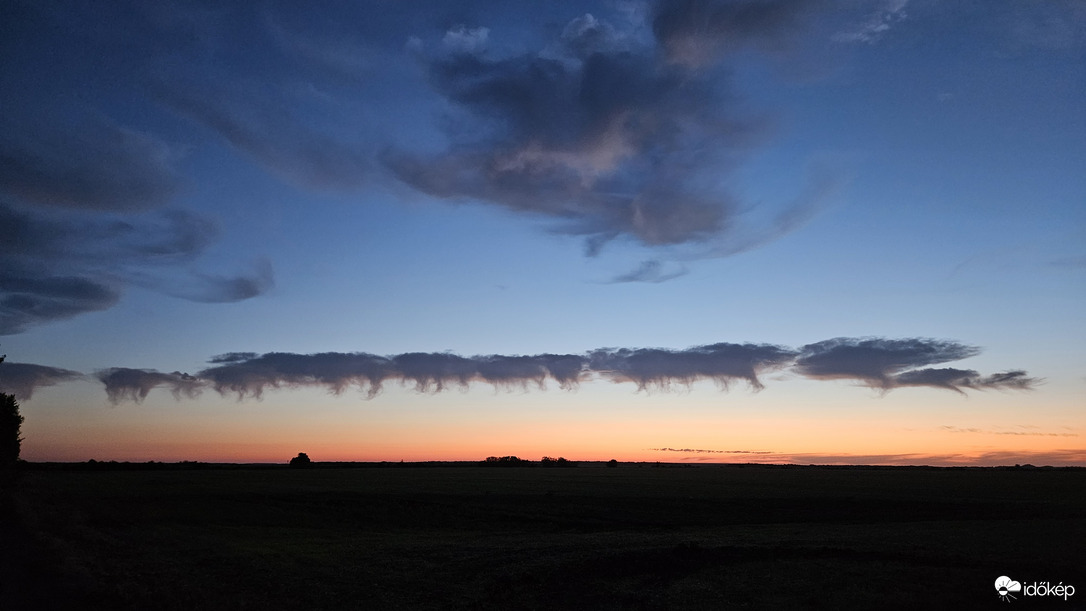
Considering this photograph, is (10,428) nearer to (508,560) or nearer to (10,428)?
(10,428)

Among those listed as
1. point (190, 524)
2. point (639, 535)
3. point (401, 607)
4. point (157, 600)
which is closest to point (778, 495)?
point (639, 535)

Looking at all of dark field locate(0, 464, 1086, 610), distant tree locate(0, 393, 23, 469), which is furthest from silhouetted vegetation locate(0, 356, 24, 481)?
dark field locate(0, 464, 1086, 610)

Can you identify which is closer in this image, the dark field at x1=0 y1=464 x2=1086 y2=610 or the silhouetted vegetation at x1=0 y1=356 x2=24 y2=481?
the dark field at x1=0 y1=464 x2=1086 y2=610

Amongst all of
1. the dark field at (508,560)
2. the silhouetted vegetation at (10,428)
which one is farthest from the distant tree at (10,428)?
the dark field at (508,560)

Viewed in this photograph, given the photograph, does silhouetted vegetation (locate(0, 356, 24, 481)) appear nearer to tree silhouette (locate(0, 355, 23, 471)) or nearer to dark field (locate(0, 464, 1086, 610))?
tree silhouette (locate(0, 355, 23, 471))

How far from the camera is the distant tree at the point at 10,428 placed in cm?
11675

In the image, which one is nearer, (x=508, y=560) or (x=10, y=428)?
(x=508, y=560)

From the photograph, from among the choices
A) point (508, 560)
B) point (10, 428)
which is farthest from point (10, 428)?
point (508, 560)

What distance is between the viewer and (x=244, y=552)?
3030 centimetres

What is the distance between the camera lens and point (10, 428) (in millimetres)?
128500

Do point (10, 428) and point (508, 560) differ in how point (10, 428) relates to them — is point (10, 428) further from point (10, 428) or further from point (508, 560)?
point (508, 560)

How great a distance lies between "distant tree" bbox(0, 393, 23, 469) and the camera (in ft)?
383

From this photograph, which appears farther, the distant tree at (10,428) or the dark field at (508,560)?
the distant tree at (10,428)

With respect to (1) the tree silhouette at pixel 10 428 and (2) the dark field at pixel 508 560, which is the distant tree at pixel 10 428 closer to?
(1) the tree silhouette at pixel 10 428
